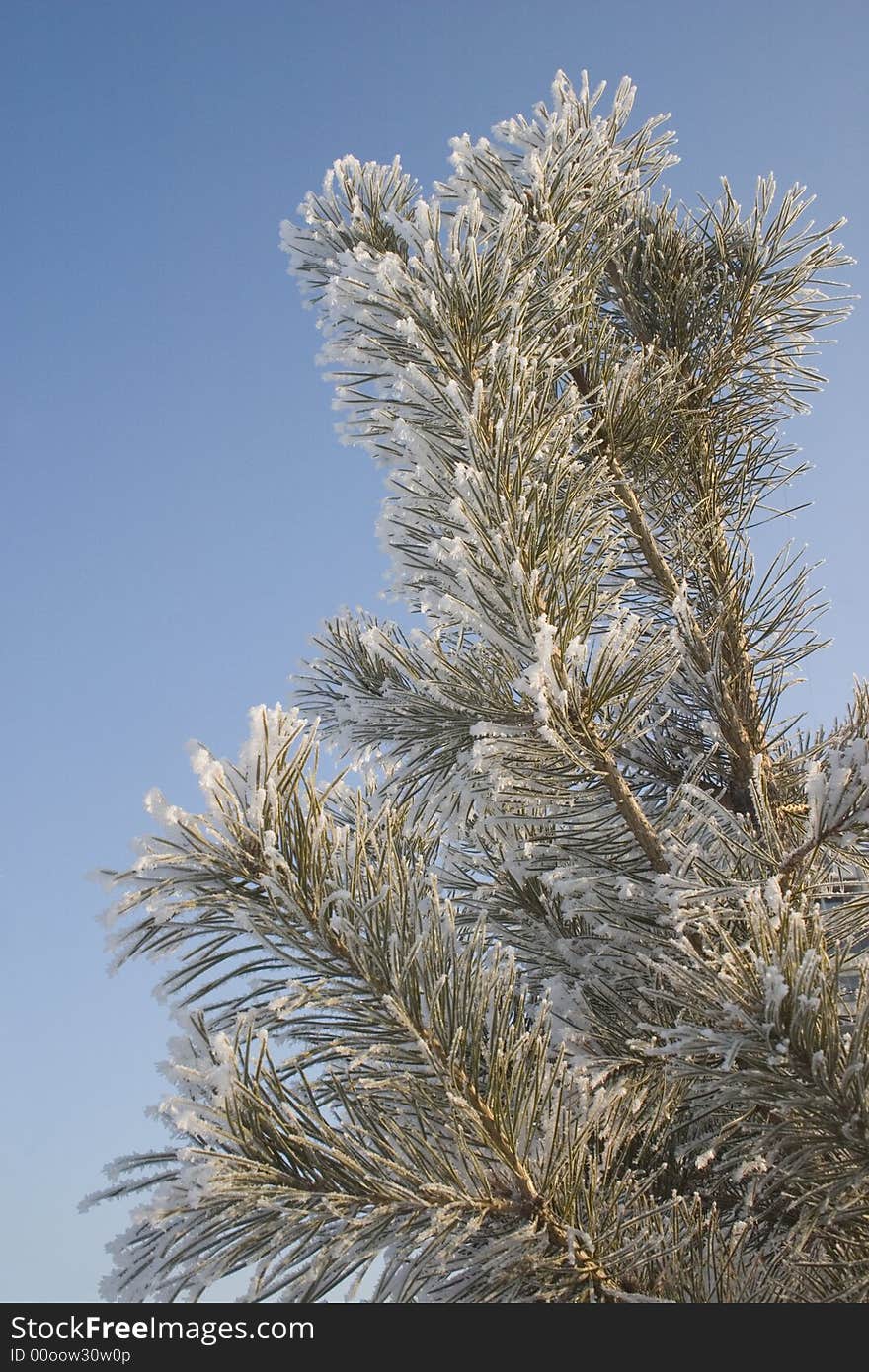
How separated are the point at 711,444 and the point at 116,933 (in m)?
2.92

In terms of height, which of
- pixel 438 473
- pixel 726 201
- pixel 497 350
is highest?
pixel 726 201

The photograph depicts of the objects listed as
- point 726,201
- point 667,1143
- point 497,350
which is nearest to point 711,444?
point 726,201

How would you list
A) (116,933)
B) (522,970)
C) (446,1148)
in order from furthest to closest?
(522,970) → (446,1148) → (116,933)

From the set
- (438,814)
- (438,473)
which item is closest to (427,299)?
(438,473)

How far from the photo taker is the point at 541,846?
2912 mm

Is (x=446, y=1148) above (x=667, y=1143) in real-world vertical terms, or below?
above

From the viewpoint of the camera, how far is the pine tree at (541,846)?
1.86 m

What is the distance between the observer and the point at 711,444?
3.89 metres

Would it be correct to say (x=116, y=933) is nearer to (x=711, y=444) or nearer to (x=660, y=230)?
(x=711, y=444)

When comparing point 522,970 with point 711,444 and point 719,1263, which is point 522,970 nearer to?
point 719,1263

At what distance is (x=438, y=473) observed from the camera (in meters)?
2.64

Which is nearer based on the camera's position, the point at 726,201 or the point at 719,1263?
the point at 719,1263

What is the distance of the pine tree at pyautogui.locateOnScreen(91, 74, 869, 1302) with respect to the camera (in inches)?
73.1
